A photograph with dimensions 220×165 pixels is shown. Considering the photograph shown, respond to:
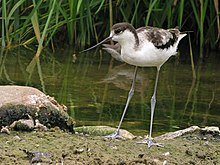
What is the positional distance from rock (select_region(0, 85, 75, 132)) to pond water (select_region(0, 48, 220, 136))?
3.51 ft

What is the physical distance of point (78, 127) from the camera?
495cm

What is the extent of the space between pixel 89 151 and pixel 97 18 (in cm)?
536

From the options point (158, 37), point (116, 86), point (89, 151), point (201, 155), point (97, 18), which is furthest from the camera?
point (97, 18)

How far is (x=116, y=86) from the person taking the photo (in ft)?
22.9

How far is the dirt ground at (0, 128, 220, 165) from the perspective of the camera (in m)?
3.68

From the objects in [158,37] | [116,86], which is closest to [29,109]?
[158,37]

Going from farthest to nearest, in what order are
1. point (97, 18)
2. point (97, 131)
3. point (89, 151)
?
1. point (97, 18)
2. point (97, 131)
3. point (89, 151)

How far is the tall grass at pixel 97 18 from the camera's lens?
783 cm

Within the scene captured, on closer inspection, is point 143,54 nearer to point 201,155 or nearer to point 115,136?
point 115,136

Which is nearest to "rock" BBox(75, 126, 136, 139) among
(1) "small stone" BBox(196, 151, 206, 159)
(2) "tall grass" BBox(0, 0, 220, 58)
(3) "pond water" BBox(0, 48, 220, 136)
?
(3) "pond water" BBox(0, 48, 220, 136)

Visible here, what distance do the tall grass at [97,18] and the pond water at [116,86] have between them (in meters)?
0.24

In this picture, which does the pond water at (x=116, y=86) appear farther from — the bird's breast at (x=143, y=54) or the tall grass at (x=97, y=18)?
the bird's breast at (x=143, y=54)

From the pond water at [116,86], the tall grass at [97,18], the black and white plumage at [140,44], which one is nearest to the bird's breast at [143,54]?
the black and white plumage at [140,44]

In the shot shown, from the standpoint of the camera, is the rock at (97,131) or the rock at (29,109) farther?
the rock at (97,131)
